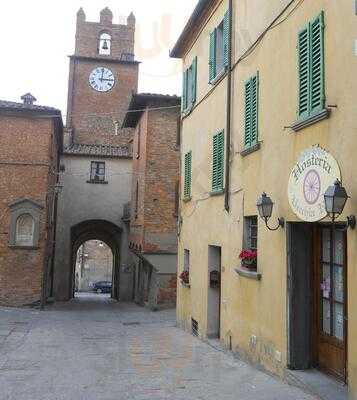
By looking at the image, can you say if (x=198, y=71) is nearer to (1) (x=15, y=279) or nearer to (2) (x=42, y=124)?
(2) (x=42, y=124)

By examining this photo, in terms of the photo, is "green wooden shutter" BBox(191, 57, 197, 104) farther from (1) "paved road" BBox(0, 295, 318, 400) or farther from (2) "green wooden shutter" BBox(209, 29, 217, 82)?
(1) "paved road" BBox(0, 295, 318, 400)

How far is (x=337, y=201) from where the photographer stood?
5.59 metres

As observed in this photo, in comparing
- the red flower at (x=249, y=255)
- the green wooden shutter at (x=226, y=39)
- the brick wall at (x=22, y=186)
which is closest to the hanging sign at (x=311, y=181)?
the red flower at (x=249, y=255)

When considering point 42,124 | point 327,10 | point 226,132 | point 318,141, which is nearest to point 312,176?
point 318,141

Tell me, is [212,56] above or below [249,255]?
above

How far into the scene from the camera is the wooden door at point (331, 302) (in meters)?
6.39

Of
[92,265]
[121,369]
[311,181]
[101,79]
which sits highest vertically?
[101,79]

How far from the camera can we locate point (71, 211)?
27.5 metres

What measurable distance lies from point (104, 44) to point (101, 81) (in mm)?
2710

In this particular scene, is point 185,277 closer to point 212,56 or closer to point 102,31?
point 212,56

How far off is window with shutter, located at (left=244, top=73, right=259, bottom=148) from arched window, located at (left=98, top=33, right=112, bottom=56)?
26928 millimetres

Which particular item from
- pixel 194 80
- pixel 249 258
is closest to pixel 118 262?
pixel 194 80

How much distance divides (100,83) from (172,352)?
26.7 m

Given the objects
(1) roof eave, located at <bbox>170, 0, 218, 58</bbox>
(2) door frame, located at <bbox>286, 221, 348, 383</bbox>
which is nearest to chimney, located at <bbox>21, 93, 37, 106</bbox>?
(1) roof eave, located at <bbox>170, 0, 218, 58</bbox>
